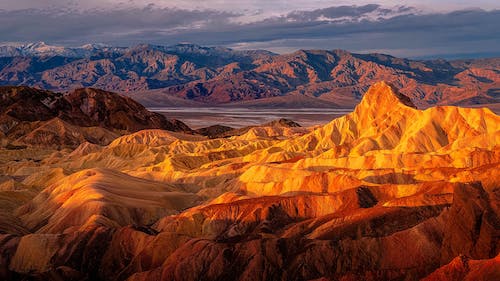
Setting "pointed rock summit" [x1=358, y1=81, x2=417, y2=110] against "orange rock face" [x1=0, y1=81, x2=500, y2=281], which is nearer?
"orange rock face" [x1=0, y1=81, x2=500, y2=281]

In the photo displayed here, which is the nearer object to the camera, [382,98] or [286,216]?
[286,216]

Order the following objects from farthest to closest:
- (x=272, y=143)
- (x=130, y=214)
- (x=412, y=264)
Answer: (x=272, y=143) < (x=130, y=214) < (x=412, y=264)

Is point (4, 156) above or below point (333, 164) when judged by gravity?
below

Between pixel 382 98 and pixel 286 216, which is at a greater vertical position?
pixel 382 98

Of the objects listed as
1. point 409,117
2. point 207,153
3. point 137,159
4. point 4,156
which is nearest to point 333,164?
point 409,117

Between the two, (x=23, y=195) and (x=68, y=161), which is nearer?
(x=23, y=195)

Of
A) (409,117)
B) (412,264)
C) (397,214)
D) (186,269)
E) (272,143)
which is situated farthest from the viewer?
(272,143)

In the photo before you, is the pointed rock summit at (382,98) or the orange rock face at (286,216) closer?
the orange rock face at (286,216)

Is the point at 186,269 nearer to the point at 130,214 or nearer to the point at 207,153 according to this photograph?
the point at 130,214
